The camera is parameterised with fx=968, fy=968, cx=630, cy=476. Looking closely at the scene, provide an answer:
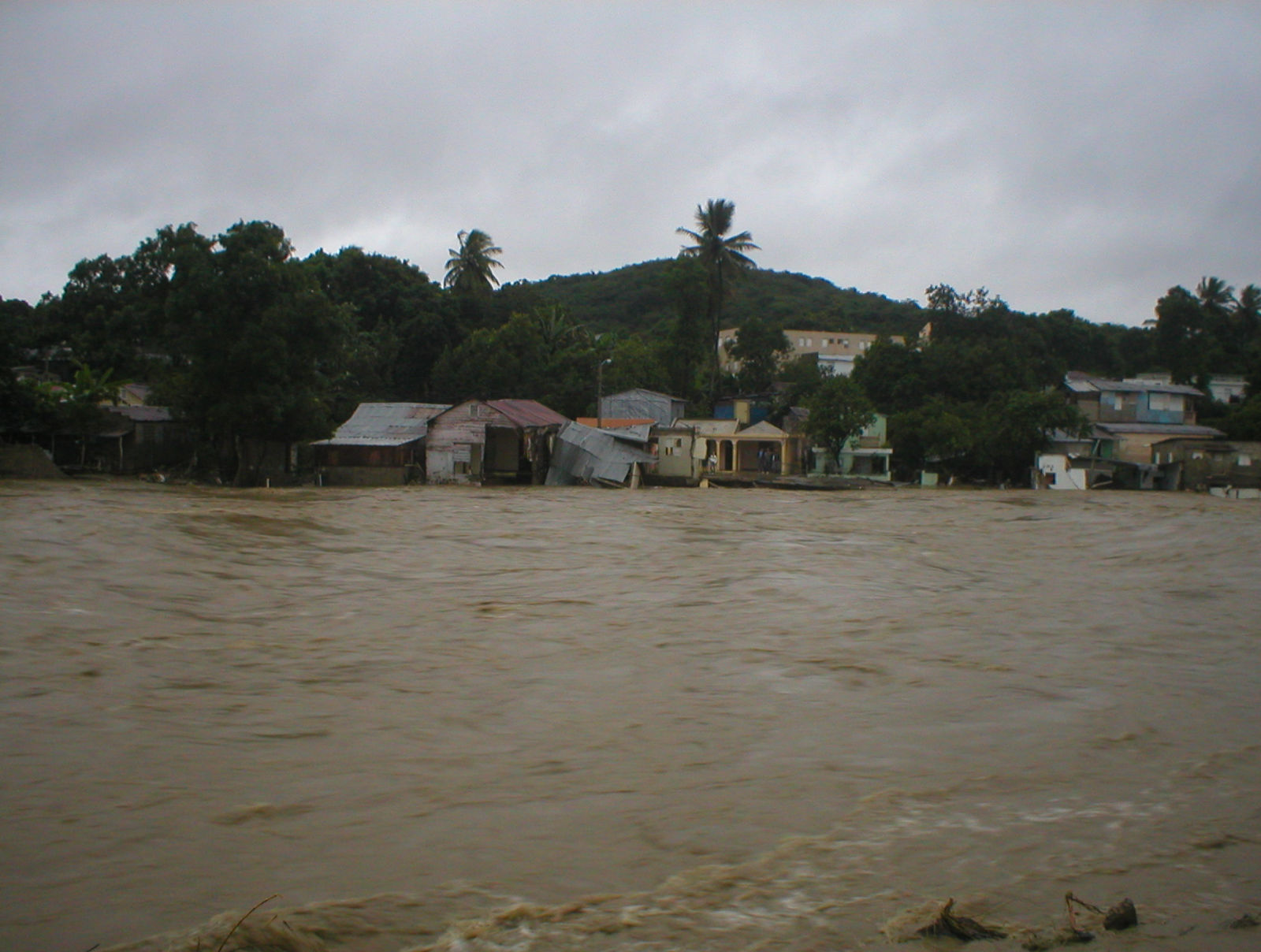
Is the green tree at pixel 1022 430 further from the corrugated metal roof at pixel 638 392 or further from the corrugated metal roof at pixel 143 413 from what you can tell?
the corrugated metal roof at pixel 143 413

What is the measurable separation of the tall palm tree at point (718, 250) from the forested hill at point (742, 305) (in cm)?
1378

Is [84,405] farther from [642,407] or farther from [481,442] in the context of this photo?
[642,407]

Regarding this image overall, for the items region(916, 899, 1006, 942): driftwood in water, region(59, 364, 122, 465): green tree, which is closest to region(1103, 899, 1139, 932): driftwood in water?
region(916, 899, 1006, 942): driftwood in water

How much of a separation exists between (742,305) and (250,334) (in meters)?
58.7

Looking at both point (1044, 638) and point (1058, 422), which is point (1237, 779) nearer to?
point (1044, 638)

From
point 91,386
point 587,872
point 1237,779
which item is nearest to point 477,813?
point 587,872

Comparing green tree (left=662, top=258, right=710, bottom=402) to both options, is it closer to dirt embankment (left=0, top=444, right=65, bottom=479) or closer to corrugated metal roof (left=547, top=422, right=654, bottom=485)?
corrugated metal roof (left=547, top=422, right=654, bottom=485)

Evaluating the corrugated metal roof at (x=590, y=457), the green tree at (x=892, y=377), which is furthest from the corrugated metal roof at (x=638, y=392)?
the corrugated metal roof at (x=590, y=457)

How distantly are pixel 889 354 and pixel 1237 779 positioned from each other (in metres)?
41.2

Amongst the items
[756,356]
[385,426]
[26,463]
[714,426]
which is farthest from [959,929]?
[756,356]

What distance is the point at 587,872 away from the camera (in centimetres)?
336

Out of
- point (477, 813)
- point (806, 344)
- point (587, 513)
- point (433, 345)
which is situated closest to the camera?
point (477, 813)

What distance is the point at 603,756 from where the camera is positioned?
463 cm

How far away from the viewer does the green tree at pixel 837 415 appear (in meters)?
39.6
